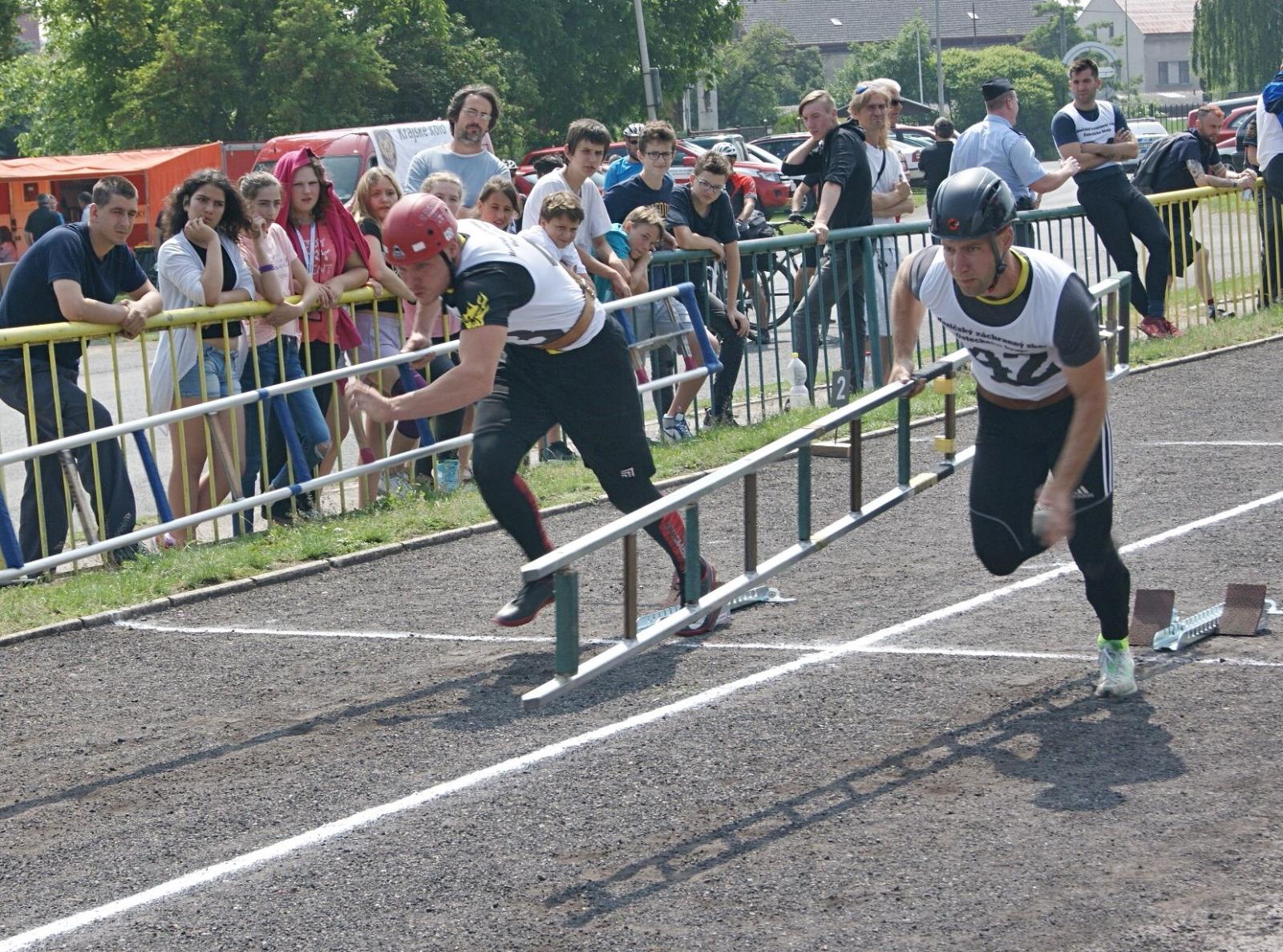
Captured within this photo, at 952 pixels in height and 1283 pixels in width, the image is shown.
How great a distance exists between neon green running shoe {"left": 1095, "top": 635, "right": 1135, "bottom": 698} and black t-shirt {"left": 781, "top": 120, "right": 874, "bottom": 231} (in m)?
7.01

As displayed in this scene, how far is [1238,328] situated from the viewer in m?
14.8

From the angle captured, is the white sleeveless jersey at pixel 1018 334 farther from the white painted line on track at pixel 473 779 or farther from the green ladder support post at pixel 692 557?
the white painted line on track at pixel 473 779

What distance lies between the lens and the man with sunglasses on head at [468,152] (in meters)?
11.1

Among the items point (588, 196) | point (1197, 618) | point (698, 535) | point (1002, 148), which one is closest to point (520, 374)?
point (698, 535)

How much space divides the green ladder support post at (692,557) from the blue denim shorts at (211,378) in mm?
4608

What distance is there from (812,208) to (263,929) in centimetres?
1046

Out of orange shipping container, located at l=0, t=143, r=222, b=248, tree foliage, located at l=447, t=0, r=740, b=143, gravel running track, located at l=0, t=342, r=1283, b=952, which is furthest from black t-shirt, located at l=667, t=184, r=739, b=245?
tree foliage, located at l=447, t=0, r=740, b=143

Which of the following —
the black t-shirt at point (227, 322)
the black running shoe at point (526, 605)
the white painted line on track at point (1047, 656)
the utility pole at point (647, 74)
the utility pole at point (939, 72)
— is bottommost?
the white painted line on track at point (1047, 656)

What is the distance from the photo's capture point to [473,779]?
5.56m

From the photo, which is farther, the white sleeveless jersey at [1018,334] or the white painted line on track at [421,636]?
the white painted line on track at [421,636]

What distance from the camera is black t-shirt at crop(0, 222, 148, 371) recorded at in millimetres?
9039

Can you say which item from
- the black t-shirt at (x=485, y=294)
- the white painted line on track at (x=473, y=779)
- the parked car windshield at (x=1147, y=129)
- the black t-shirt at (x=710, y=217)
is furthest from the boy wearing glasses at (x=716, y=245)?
the parked car windshield at (x=1147, y=129)

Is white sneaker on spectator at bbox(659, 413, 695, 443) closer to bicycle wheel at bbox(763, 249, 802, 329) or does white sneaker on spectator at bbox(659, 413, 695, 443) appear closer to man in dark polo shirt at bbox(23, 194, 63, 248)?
bicycle wheel at bbox(763, 249, 802, 329)

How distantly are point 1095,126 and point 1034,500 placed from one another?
27.3 feet
